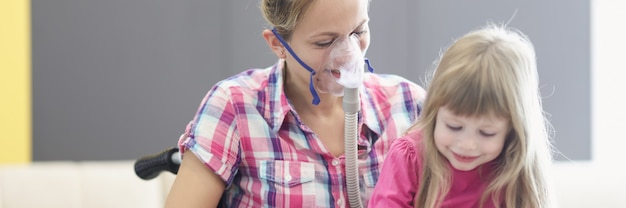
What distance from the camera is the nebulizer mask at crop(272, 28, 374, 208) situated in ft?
5.73

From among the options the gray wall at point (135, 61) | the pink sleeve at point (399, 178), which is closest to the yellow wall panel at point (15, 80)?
the gray wall at point (135, 61)

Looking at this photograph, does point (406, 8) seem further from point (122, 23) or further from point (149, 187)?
point (149, 187)

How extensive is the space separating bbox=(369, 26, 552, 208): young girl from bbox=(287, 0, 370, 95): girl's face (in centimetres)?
27

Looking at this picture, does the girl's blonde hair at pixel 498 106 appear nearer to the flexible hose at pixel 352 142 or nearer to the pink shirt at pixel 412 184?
the pink shirt at pixel 412 184

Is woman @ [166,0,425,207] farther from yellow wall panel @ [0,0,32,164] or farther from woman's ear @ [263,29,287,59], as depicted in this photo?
yellow wall panel @ [0,0,32,164]

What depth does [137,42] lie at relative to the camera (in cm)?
333

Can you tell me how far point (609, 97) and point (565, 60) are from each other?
0.92 feet

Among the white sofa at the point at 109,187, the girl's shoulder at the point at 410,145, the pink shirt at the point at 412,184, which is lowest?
the white sofa at the point at 109,187

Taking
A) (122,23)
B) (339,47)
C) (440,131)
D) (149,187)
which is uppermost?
(122,23)

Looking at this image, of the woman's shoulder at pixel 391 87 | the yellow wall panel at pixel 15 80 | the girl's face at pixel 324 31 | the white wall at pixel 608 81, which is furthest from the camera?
the white wall at pixel 608 81

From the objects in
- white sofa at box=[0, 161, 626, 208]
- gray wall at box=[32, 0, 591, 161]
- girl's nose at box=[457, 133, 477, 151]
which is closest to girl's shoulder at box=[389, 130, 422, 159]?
girl's nose at box=[457, 133, 477, 151]

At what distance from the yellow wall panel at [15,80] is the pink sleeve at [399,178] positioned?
2.15 m

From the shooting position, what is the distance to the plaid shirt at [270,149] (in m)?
1.81

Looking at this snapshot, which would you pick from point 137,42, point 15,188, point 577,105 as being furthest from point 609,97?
point 15,188
